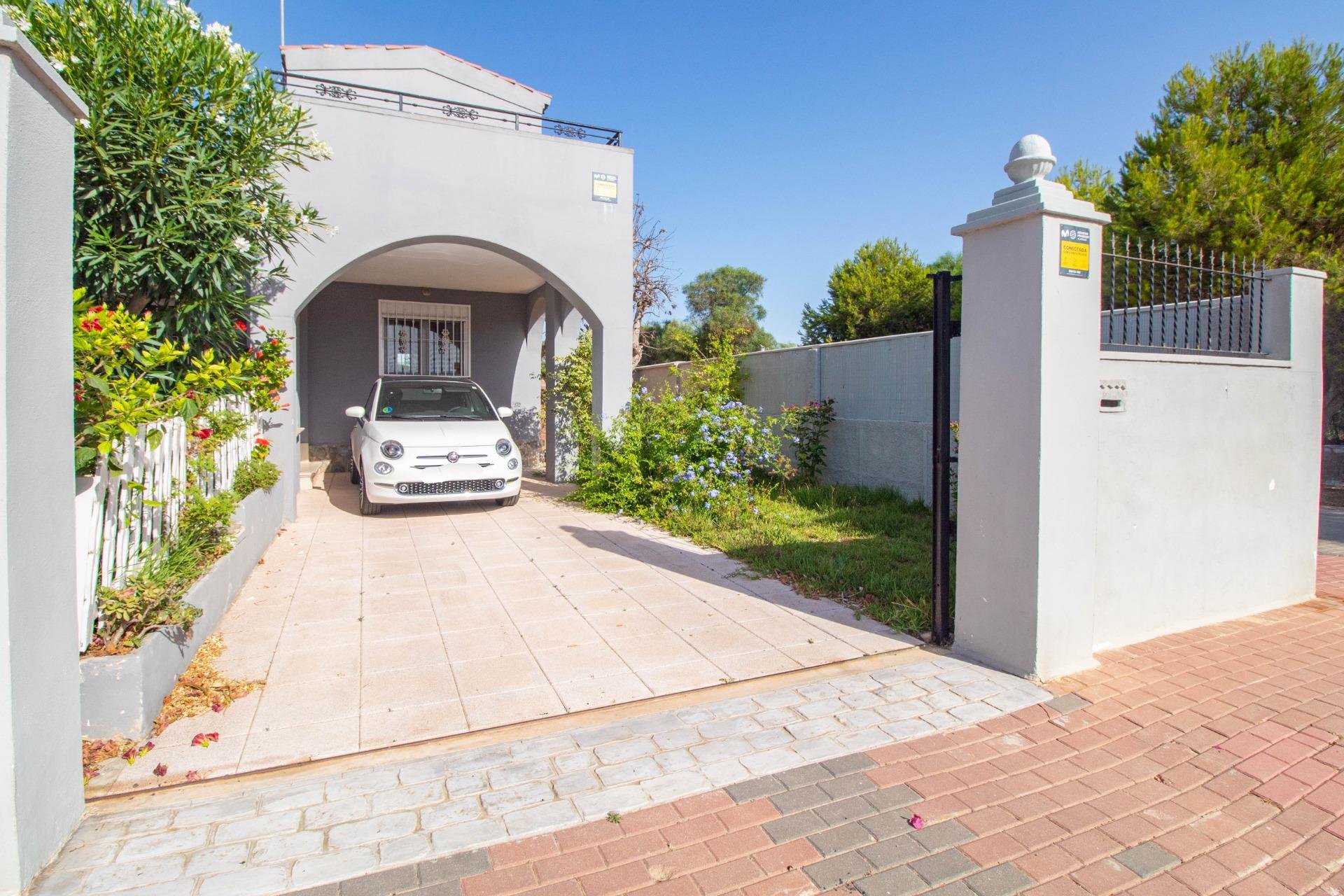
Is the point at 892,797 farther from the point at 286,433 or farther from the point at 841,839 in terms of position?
the point at 286,433

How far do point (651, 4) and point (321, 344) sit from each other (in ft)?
22.9

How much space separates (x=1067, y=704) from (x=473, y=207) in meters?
7.57

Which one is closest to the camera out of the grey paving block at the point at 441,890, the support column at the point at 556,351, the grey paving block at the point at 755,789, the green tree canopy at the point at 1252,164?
the grey paving block at the point at 441,890

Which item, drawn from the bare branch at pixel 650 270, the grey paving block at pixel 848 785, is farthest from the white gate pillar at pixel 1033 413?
the bare branch at pixel 650 270

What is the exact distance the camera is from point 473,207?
27.3ft

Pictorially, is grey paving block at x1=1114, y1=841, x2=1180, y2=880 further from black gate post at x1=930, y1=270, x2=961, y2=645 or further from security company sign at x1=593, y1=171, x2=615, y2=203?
security company sign at x1=593, y1=171, x2=615, y2=203

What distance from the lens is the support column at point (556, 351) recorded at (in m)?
10.4

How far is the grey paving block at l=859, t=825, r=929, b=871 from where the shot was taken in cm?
221

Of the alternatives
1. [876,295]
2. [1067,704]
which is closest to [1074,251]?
[1067,704]

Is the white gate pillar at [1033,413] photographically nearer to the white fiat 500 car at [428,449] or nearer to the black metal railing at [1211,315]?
the black metal railing at [1211,315]

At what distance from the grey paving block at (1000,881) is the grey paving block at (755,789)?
684mm

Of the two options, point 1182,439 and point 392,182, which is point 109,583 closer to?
point 1182,439

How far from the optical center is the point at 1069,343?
3467mm

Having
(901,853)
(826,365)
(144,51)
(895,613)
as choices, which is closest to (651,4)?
(826,365)
